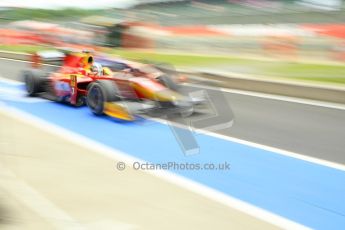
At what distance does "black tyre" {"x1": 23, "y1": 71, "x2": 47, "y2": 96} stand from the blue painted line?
1.61 metres

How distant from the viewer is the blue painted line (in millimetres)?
4355

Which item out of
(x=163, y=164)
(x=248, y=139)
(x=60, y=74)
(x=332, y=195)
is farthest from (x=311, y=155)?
(x=60, y=74)

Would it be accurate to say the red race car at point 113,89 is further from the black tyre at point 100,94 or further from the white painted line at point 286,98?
the white painted line at point 286,98

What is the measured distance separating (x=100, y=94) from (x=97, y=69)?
33.7 inches

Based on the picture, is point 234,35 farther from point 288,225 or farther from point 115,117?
point 288,225

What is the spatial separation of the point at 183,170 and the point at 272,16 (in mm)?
18064

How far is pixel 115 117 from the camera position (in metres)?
7.80

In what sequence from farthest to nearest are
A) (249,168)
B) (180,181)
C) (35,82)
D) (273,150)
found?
1. (35,82)
2. (273,150)
3. (249,168)
4. (180,181)

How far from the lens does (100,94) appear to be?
7891 millimetres

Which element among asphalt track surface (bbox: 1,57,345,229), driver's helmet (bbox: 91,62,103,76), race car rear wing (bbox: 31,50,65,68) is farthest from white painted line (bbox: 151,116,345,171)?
race car rear wing (bbox: 31,50,65,68)

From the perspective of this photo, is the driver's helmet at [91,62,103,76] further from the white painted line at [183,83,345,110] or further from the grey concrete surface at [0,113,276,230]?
the white painted line at [183,83,345,110]

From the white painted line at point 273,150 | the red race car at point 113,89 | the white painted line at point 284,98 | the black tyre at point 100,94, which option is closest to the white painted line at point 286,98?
the white painted line at point 284,98

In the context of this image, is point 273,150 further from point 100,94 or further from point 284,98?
point 284,98

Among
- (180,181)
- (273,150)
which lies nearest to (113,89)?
(273,150)
